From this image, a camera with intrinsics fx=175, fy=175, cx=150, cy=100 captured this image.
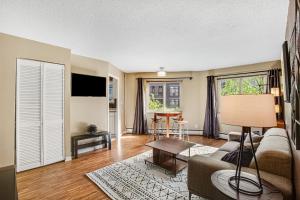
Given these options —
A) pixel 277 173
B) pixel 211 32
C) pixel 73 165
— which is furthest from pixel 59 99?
pixel 277 173

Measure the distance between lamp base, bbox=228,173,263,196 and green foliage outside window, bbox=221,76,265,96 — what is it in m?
3.96

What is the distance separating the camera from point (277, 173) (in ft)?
5.37

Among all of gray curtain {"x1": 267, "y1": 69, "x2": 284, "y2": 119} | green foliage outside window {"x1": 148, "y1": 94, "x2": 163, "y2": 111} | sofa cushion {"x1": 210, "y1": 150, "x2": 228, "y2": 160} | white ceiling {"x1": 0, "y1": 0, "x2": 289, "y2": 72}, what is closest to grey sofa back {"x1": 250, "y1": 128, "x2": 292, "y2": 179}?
sofa cushion {"x1": 210, "y1": 150, "x2": 228, "y2": 160}

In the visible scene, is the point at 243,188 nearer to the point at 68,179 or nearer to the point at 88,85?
the point at 68,179

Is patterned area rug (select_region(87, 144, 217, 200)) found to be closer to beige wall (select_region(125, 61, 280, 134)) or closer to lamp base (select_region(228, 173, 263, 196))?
lamp base (select_region(228, 173, 263, 196))

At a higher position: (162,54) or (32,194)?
(162,54)

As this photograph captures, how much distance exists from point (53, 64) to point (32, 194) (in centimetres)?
221

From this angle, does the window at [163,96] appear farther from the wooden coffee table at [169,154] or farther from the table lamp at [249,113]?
the table lamp at [249,113]

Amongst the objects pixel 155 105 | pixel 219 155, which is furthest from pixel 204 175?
pixel 155 105

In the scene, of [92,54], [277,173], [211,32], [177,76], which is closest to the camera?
[277,173]

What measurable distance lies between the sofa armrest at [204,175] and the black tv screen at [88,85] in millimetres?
2923

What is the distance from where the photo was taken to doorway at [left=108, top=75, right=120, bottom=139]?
18.1ft

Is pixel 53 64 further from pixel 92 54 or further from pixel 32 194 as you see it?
pixel 32 194

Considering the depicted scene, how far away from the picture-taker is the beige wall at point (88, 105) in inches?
155
